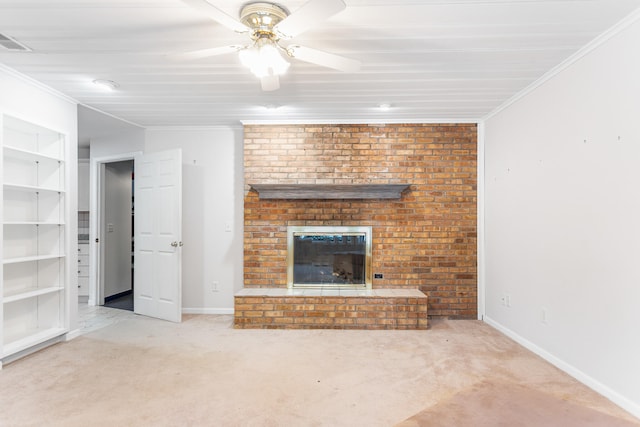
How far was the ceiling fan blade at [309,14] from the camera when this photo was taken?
1537 millimetres

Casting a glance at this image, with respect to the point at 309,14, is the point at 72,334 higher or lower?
lower

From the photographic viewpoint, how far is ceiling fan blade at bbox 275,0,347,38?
154 centimetres

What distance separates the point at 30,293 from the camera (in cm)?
298

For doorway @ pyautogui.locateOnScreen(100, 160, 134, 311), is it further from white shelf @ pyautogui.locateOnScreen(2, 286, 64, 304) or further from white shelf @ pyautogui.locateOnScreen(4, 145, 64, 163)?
white shelf @ pyautogui.locateOnScreen(4, 145, 64, 163)

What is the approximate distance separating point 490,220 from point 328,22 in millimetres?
2859

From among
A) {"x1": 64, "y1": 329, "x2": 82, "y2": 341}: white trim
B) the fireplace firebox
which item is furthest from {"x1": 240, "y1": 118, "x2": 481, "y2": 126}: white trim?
{"x1": 64, "y1": 329, "x2": 82, "y2": 341}: white trim

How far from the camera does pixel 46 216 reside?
129 inches

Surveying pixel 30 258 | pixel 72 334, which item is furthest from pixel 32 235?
pixel 72 334

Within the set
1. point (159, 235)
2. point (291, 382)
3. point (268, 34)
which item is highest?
point (268, 34)

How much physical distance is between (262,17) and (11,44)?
1775mm

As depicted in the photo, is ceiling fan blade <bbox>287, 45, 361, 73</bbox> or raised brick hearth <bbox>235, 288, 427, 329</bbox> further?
raised brick hearth <bbox>235, 288, 427, 329</bbox>

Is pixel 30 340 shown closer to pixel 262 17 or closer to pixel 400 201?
pixel 262 17

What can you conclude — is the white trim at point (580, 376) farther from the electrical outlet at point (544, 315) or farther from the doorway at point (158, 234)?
the doorway at point (158, 234)

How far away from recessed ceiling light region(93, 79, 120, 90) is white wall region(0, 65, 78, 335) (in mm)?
509
